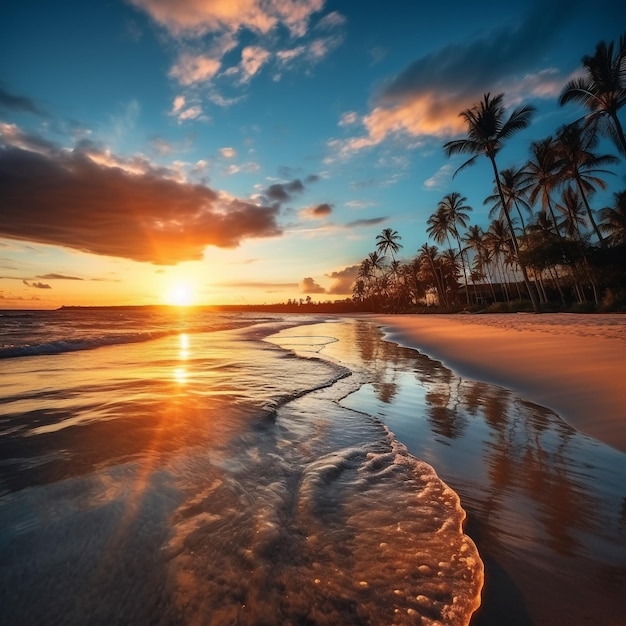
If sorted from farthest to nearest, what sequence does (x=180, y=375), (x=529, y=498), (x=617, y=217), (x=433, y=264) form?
(x=433, y=264) < (x=617, y=217) < (x=180, y=375) < (x=529, y=498)

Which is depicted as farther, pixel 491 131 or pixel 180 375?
pixel 491 131

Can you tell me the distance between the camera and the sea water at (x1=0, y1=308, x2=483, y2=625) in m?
1.45

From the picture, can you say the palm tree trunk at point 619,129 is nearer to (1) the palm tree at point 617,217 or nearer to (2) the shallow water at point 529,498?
(1) the palm tree at point 617,217

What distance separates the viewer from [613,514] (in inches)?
86.9

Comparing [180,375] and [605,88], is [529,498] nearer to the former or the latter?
[180,375]

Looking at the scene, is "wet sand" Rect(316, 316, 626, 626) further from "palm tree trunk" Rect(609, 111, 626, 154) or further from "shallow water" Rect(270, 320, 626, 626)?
"palm tree trunk" Rect(609, 111, 626, 154)

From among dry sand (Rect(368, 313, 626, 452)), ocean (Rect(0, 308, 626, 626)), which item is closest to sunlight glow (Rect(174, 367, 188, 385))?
ocean (Rect(0, 308, 626, 626))

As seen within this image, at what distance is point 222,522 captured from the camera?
2066 mm

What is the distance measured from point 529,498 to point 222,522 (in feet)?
7.03

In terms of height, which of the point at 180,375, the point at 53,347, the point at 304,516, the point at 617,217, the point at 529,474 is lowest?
the point at 529,474

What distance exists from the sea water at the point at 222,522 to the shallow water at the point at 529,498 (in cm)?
16

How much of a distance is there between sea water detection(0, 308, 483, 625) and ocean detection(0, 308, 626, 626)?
1 cm

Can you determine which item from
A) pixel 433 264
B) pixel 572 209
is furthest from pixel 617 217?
pixel 433 264

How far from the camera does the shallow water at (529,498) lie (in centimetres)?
151
